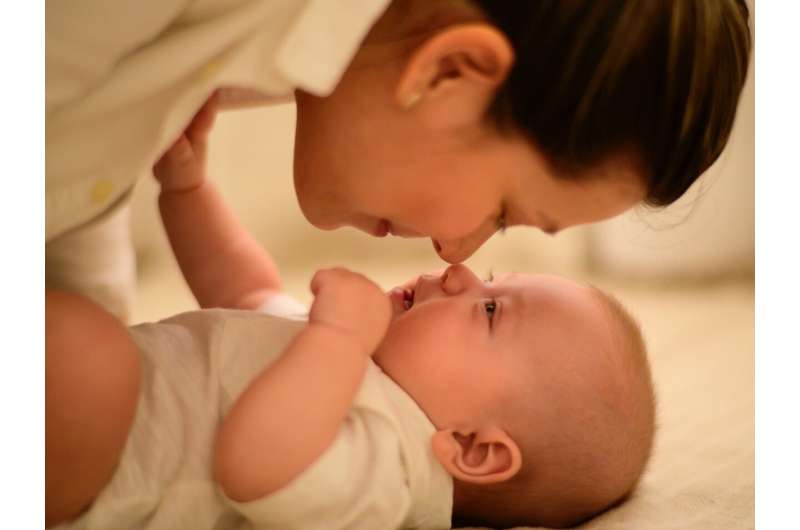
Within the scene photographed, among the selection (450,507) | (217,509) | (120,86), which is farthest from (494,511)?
(120,86)

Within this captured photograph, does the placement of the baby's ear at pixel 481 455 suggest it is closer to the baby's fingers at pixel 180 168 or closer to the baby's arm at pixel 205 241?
the baby's arm at pixel 205 241

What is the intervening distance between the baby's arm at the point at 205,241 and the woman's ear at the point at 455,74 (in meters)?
0.40

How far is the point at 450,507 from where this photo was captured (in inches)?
37.5

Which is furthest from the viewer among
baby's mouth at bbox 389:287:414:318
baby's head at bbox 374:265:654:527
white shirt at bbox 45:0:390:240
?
baby's mouth at bbox 389:287:414:318

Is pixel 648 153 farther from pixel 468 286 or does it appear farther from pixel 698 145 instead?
pixel 468 286

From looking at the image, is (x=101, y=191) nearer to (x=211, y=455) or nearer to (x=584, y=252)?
(x=211, y=455)

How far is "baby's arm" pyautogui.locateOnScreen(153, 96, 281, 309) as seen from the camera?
1.21 metres

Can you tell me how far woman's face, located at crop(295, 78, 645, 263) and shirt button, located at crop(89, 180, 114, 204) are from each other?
251 mm

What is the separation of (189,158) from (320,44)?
1.60 feet

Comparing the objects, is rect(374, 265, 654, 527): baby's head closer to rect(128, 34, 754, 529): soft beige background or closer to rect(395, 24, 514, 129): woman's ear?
rect(395, 24, 514, 129): woman's ear

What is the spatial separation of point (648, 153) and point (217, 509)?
0.49 metres

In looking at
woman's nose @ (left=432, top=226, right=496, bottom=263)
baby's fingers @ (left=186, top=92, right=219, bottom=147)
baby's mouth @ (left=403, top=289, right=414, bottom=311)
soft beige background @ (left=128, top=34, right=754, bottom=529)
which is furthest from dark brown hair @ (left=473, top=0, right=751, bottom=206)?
soft beige background @ (left=128, top=34, right=754, bottom=529)

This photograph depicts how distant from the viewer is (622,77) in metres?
0.83

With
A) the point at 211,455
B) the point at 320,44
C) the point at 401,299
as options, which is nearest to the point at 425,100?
the point at 320,44
